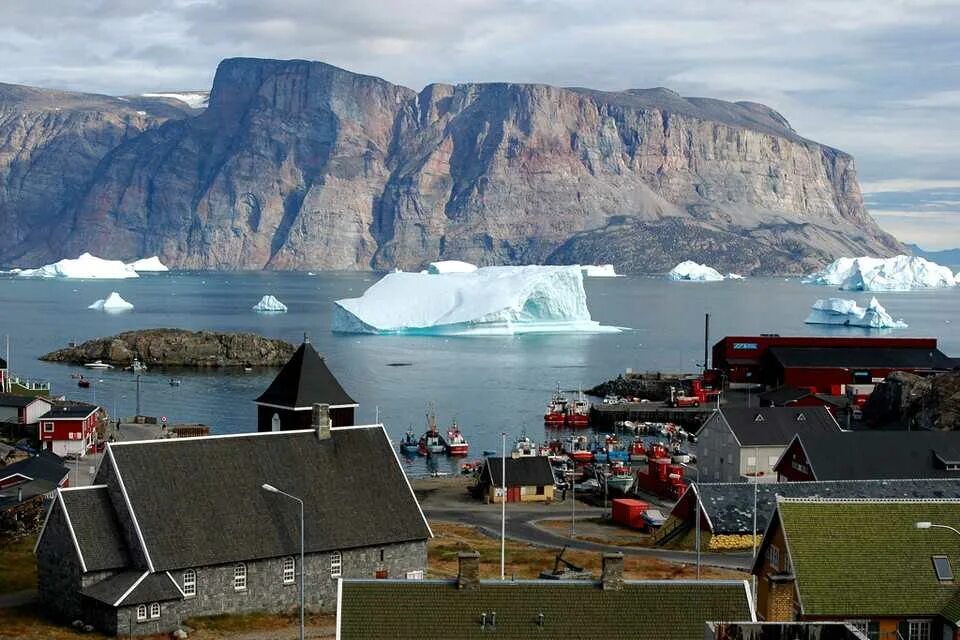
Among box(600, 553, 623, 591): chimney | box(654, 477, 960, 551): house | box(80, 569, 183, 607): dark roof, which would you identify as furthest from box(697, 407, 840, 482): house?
box(600, 553, 623, 591): chimney

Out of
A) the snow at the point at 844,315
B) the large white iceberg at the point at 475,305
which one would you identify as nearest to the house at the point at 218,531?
the large white iceberg at the point at 475,305

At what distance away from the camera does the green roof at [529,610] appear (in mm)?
23328

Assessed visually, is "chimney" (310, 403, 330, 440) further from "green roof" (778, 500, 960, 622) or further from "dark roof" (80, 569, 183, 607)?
"green roof" (778, 500, 960, 622)

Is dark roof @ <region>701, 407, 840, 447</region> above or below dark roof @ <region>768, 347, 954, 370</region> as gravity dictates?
below

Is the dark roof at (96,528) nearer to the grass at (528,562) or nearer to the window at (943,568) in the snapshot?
the grass at (528,562)

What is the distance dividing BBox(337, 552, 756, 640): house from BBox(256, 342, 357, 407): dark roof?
16.7m

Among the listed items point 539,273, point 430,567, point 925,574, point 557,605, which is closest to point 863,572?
point 925,574

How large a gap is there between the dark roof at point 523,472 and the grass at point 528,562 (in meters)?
10.1

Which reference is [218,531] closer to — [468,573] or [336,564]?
[336,564]

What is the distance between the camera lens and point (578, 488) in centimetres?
5850

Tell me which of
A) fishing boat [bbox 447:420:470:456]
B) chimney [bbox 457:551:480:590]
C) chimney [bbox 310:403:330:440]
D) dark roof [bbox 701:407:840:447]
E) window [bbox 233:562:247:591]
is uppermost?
chimney [bbox 310:403:330:440]

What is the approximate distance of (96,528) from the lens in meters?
32.2

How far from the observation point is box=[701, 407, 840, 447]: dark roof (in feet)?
188

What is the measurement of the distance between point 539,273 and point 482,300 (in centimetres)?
705
